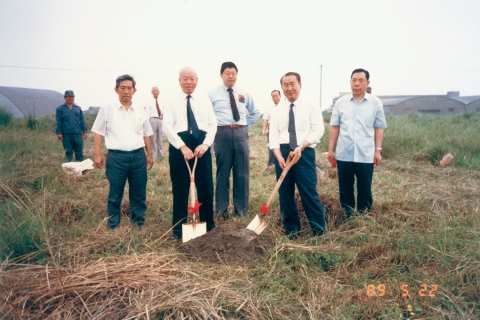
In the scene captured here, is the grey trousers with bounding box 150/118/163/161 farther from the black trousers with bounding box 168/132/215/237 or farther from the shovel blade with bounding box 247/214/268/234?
the shovel blade with bounding box 247/214/268/234

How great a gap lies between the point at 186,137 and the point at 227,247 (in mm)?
1280

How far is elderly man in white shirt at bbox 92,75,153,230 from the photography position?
3.65 metres

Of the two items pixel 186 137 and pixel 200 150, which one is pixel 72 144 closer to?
pixel 186 137

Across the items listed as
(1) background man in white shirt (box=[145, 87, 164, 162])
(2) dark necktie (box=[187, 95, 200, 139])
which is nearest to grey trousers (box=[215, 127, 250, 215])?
(2) dark necktie (box=[187, 95, 200, 139])

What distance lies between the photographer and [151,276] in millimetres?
2516

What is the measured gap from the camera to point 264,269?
285cm

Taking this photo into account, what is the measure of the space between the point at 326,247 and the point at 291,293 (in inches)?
32.9

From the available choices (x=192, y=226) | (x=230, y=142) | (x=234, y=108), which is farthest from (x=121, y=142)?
(x=234, y=108)

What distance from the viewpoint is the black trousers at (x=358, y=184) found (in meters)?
3.78

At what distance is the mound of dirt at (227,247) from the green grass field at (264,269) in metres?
0.11

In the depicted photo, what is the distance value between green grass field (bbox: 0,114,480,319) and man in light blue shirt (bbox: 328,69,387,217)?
315mm

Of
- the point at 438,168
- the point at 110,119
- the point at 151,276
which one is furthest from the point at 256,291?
the point at 438,168

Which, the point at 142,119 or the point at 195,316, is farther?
the point at 142,119

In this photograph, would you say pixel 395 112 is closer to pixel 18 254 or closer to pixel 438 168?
pixel 438 168
